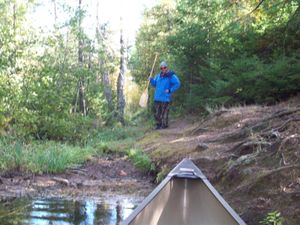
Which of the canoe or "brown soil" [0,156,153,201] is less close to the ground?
the canoe

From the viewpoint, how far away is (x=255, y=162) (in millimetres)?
5355

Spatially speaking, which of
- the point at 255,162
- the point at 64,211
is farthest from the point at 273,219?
the point at 64,211

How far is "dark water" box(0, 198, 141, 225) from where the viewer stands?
16.6ft

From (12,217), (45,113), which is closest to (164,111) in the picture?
(45,113)

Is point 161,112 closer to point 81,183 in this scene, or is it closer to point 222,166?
point 81,183

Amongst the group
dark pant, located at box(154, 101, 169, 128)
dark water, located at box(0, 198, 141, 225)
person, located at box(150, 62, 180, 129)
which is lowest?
dark water, located at box(0, 198, 141, 225)

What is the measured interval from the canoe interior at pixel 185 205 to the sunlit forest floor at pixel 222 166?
0.47 m

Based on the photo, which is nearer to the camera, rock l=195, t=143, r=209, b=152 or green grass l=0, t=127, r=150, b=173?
rock l=195, t=143, r=209, b=152

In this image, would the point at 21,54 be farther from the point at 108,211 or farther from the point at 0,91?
the point at 108,211

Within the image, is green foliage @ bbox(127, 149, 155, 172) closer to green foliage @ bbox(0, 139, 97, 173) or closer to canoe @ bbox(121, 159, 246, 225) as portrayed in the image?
green foliage @ bbox(0, 139, 97, 173)

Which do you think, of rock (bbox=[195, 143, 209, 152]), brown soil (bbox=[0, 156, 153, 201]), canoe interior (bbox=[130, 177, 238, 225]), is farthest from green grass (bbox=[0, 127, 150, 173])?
canoe interior (bbox=[130, 177, 238, 225])

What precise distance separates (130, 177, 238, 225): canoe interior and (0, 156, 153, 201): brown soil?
239 cm

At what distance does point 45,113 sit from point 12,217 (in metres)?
6.40

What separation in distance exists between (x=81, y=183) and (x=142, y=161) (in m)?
1.37
